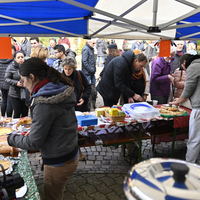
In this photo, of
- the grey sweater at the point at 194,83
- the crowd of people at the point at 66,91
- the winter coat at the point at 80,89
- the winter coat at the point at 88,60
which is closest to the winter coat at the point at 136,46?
the crowd of people at the point at 66,91

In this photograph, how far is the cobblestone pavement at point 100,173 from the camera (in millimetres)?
2953

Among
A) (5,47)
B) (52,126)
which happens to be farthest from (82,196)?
(5,47)

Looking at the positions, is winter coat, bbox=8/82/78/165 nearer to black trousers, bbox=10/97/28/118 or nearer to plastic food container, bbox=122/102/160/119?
plastic food container, bbox=122/102/160/119

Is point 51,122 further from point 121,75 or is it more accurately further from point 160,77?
point 160,77

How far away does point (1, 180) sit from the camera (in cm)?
115

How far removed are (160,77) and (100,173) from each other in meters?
2.41

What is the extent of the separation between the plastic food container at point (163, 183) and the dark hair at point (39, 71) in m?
1.10

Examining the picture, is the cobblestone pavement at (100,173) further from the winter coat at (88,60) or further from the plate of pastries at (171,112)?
the winter coat at (88,60)

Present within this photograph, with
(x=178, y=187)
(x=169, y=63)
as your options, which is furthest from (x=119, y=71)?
(x=178, y=187)

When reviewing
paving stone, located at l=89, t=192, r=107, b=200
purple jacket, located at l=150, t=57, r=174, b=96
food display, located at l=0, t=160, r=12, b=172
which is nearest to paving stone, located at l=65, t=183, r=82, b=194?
paving stone, located at l=89, t=192, r=107, b=200

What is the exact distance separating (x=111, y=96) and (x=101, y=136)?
3.25 ft

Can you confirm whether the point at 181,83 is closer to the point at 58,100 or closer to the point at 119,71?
the point at 119,71

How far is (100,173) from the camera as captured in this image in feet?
11.3

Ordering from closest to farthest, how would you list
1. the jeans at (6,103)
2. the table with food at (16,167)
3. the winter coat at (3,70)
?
the table with food at (16,167) < the winter coat at (3,70) < the jeans at (6,103)
